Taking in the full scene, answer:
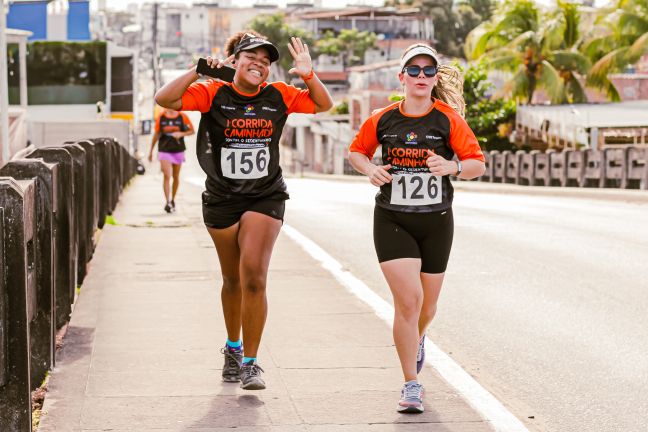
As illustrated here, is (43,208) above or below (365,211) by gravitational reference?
above

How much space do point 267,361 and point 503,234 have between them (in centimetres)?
1001

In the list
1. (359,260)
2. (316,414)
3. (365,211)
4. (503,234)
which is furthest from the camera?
(365,211)

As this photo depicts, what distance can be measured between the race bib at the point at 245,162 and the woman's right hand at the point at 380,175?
0.67 metres

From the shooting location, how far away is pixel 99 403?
6676 mm

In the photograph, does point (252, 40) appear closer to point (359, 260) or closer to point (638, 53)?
point (359, 260)

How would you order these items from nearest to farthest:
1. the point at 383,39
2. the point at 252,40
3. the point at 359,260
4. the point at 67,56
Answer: the point at 252,40 < the point at 359,260 < the point at 67,56 < the point at 383,39

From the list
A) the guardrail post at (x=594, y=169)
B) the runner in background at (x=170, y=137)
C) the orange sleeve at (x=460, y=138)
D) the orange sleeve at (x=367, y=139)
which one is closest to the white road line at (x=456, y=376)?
the orange sleeve at (x=460, y=138)

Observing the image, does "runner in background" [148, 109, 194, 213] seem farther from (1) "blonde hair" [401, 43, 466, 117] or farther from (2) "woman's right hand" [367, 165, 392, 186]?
A: (2) "woman's right hand" [367, 165, 392, 186]

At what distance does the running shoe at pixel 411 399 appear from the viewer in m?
6.55

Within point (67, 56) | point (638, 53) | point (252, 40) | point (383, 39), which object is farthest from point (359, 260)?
point (383, 39)

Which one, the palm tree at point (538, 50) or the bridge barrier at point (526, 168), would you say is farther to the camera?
the palm tree at point (538, 50)

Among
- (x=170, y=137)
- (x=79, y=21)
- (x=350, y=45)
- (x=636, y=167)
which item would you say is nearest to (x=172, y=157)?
(x=170, y=137)

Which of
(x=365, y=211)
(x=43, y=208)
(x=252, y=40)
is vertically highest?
(x=252, y=40)

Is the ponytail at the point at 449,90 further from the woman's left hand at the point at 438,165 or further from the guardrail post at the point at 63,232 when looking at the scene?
the guardrail post at the point at 63,232
